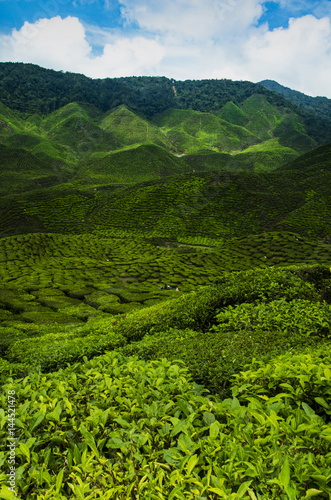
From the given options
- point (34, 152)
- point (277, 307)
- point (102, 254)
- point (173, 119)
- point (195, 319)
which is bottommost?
point (102, 254)

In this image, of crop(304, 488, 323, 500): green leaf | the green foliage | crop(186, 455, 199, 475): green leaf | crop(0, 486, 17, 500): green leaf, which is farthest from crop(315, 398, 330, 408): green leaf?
crop(0, 486, 17, 500): green leaf

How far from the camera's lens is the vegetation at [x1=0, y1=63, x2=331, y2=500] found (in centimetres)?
188

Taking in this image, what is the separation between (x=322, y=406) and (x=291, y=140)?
139 m

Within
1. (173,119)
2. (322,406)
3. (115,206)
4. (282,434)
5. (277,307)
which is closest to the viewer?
(282,434)

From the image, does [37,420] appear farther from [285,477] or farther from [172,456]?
[285,477]

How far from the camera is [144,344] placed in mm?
4867

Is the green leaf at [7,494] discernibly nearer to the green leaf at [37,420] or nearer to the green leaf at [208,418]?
the green leaf at [37,420]

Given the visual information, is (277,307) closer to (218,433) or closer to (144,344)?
(144,344)

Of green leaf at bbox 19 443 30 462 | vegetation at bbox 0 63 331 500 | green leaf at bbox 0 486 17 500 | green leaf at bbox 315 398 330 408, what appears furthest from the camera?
green leaf at bbox 315 398 330 408

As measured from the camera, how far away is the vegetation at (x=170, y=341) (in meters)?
1.88

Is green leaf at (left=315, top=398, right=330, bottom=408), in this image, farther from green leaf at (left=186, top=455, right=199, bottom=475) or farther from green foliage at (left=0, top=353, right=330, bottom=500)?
green leaf at (left=186, top=455, right=199, bottom=475)

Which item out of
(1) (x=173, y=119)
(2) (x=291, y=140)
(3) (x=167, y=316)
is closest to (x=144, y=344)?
(3) (x=167, y=316)

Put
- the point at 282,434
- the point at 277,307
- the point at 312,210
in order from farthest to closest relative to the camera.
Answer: the point at 312,210, the point at 277,307, the point at 282,434

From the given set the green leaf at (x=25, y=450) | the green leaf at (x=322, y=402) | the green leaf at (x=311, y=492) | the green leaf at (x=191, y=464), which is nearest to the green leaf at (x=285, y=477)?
the green leaf at (x=311, y=492)
